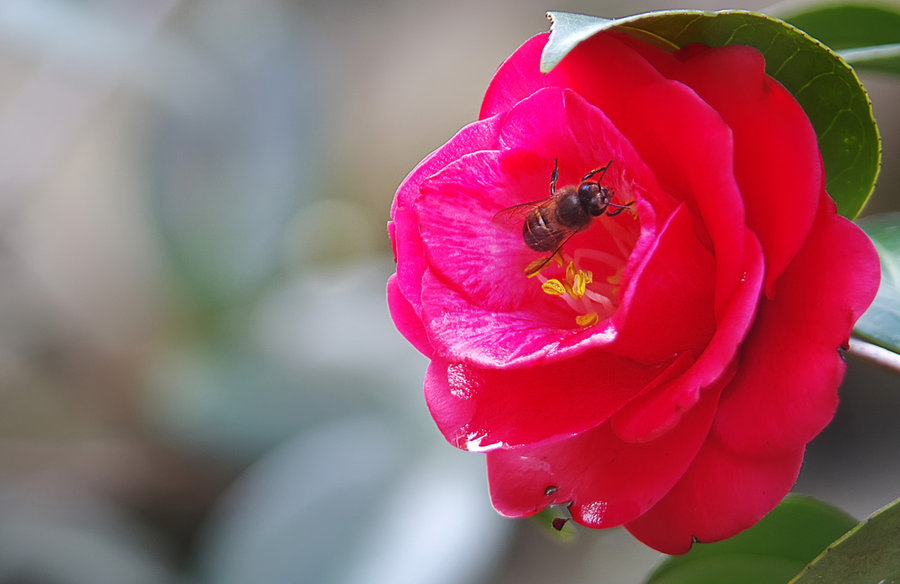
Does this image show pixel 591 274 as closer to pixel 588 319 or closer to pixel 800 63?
pixel 588 319

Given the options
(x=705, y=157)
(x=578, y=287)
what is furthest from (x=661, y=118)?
(x=578, y=287)

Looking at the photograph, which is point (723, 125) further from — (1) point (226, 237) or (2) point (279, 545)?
(1) point (226, 237)

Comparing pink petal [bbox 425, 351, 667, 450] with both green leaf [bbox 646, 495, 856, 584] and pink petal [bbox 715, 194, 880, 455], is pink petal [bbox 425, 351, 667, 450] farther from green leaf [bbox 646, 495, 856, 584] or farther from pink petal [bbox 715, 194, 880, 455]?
green leaf [bbox 646, 495, 856, 584]

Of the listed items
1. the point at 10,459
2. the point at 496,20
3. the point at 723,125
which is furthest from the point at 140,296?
the point at 723,125

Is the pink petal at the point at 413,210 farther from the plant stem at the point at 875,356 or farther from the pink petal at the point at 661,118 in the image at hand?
the plant stem at the point at 875,356

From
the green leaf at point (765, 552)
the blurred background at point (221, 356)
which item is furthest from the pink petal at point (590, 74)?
the blurred background at point (221, 356)
